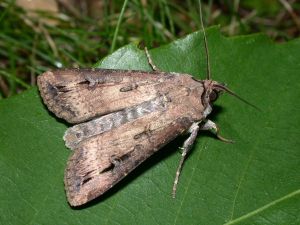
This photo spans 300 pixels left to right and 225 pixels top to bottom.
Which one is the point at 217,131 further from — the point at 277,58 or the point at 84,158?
the point at 84,158

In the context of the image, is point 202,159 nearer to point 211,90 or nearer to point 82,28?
point 211,90

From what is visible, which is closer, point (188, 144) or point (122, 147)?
point (122, 147)

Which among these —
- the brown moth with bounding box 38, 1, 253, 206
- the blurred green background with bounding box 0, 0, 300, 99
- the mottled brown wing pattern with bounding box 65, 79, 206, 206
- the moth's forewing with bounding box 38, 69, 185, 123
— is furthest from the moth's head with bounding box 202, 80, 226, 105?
the blurred green background with bounding box 0, 0, 300, 99

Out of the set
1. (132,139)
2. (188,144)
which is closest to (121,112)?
(132,139)

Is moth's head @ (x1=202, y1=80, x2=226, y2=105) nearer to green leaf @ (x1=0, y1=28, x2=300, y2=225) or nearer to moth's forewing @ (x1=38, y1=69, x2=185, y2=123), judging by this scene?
green leaf @ (x1=0, y1=28, x2=300, y2=225)

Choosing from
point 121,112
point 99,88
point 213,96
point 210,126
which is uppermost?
point 99,88

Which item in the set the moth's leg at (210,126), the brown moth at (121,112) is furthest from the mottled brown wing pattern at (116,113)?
the moth's leg at (210,126)

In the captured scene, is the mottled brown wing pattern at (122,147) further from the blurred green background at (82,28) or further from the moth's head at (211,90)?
the blurred green background at (82,28)

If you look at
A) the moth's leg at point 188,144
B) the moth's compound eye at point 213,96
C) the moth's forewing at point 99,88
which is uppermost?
the moth's forewing at point 99,88
